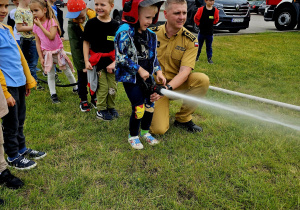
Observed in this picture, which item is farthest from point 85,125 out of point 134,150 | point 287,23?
point 287,23

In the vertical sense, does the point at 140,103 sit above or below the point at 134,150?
above

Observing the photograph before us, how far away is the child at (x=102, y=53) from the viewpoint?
3.89 meters

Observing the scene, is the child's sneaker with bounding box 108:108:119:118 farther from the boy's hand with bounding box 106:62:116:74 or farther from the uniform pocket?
the uniform pocket

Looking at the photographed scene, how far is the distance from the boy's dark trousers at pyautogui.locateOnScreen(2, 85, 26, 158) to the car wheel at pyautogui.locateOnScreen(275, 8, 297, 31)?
46.5 feet

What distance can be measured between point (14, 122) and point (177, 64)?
2.21 m

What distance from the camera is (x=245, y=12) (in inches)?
488

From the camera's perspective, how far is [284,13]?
45.1 feet

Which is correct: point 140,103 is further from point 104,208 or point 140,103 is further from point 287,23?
point 287,23

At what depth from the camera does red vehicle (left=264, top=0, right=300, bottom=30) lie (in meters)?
13.2

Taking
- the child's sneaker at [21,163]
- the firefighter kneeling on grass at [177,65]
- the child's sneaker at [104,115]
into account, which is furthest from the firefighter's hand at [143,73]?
the child's sneaker at [21,163]

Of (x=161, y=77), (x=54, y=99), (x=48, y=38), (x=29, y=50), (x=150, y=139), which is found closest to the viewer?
(x=161, y=77)

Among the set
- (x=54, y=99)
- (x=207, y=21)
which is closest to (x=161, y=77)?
(x=54, y=99)

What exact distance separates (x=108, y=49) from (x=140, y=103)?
128cm

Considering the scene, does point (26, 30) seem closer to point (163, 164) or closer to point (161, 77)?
point (161, 77)
